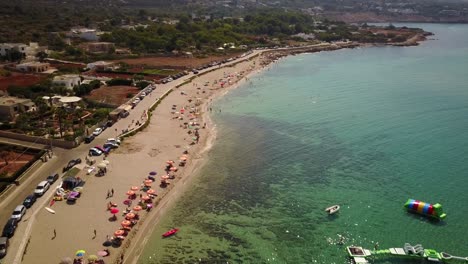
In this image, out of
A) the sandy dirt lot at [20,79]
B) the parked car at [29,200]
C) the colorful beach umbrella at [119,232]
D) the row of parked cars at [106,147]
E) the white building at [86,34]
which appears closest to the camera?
the colorful beach umbrella at [119,232]

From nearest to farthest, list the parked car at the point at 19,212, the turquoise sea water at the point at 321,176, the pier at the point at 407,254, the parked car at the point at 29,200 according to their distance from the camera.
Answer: the pier at the point at 407,254
the turquoise sea water at the point at 321,176
the parked car at the point at 19,212
the parked car at the point at 29,200

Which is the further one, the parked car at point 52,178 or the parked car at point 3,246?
the parked car at point 52,178

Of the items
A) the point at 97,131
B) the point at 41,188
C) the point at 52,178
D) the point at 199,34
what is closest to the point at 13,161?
the point at 52,178

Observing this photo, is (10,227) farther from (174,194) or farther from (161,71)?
(161,71)

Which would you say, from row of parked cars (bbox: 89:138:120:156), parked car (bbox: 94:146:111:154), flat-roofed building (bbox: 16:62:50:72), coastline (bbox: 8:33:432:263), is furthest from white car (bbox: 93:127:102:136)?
flat-roofed building (bbox: 16:62:50:72)

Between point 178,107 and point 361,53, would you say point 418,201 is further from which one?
point 361,53

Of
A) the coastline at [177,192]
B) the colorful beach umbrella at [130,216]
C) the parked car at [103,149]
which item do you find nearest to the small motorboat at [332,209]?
the coastline at [177,192]

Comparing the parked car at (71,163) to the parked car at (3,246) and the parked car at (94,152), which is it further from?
the parked car at (3,246)
